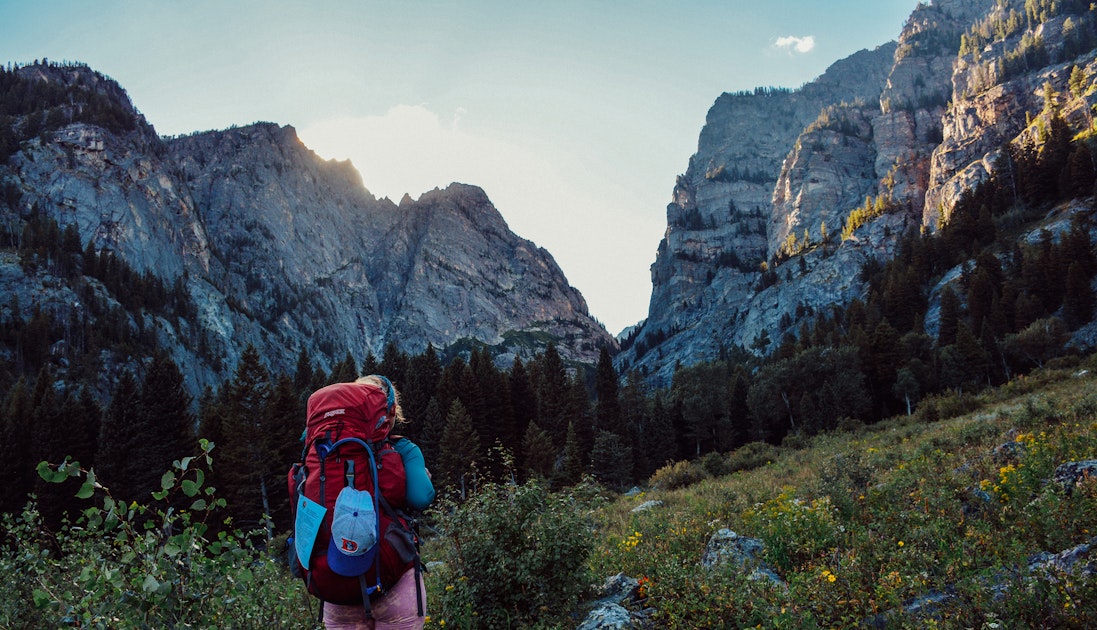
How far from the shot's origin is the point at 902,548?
6.32 m

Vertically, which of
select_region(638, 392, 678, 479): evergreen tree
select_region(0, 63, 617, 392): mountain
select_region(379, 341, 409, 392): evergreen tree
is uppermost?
select_region(0, 63, 617, 392): mountain

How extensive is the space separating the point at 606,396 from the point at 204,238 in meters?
171

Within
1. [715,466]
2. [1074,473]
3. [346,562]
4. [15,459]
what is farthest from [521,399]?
[346,562]

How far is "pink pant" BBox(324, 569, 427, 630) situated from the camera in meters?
4.05

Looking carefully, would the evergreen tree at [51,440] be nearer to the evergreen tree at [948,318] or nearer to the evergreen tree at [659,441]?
the evergreen tree at [659,441]

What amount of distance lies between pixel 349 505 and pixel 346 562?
0.39m

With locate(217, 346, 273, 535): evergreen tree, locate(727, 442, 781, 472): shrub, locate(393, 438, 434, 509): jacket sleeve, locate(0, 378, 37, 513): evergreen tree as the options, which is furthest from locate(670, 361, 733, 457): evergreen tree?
locate(393, 438, 434, 509): jacket sleeve

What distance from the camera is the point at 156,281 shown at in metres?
135

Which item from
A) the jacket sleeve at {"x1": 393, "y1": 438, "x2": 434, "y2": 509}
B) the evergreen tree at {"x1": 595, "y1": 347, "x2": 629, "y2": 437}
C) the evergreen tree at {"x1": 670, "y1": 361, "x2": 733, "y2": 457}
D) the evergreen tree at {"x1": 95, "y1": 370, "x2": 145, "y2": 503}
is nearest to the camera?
the jacket sleeve at {"x1": 393, "y1": 438, "x2": 434, "y2": 509}

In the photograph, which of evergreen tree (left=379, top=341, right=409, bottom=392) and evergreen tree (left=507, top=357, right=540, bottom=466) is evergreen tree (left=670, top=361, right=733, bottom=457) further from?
evergreen tree (left=379, top=341, right=409, bottom=392)

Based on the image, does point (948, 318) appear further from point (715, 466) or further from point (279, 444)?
point (279, 444)

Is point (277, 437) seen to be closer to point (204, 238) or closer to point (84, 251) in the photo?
point (84, 251)

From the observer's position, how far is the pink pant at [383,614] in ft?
13.3

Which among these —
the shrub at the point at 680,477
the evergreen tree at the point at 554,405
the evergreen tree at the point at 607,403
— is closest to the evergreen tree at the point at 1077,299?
the evergreen tree at the point at 607,403
